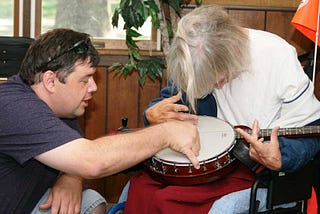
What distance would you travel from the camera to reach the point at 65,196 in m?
1.77

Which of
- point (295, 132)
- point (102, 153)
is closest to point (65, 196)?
point (102, 153)

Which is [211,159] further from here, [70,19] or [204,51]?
[70,19]

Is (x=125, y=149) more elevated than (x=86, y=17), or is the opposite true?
(x=86, y=17)

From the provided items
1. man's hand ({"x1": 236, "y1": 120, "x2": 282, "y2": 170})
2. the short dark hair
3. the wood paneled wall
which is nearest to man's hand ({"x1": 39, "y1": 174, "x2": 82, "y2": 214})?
the short dark hair

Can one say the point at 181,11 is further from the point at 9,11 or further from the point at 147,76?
the point at 9,11

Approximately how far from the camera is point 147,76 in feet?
10.0

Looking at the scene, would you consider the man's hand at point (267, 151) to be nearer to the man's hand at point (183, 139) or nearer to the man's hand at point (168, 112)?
the man's hand at point (183, 139)

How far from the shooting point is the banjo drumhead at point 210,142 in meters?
1.67

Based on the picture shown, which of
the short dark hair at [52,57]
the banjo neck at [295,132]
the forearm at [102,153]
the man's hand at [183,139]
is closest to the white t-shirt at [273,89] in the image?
the banjo neck at [295,132]

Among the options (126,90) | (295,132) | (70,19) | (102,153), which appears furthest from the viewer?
(70,19)

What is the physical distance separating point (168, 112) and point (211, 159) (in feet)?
0.93

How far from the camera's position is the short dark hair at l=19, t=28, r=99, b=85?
169cm

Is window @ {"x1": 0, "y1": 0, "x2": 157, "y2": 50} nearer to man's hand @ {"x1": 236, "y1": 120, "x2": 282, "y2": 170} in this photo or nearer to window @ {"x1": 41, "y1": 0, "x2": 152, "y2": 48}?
window @ {"x1": 41, "y1": 0, "x2": 152, "y2": 48}

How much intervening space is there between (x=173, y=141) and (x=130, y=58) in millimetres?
1440
